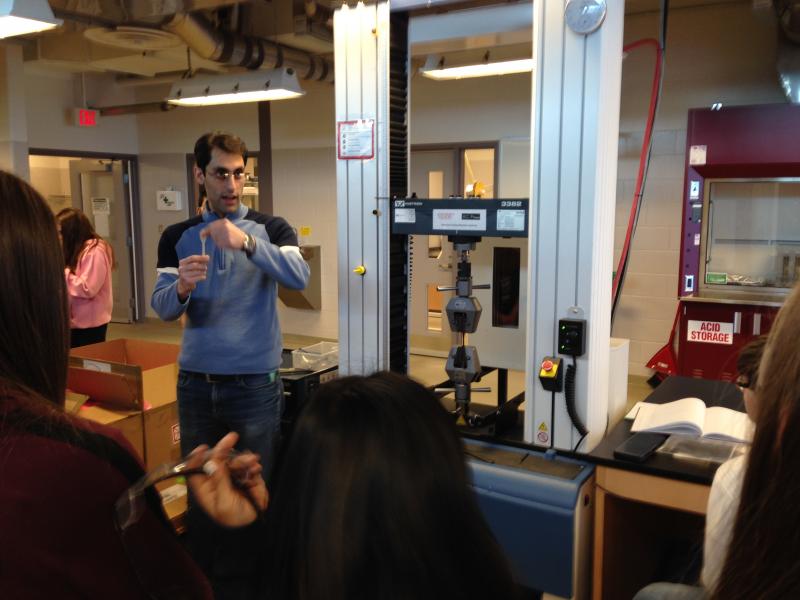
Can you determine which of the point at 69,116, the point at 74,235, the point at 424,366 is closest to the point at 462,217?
the point at 74,235

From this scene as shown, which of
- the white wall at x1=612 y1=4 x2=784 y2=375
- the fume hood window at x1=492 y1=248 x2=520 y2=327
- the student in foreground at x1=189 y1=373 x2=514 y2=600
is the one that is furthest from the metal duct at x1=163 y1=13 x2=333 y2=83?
the student in foreground at x1=189 y1=373 x2=514 y2=600

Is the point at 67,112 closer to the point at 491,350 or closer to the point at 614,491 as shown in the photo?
the point at 491,350

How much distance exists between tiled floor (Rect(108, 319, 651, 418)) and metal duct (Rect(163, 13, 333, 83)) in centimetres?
243

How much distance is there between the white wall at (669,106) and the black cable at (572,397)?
11.1 ft

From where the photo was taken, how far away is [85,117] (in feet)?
22.7

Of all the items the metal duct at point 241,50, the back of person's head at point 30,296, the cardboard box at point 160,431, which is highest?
the metal duct at point 241,50

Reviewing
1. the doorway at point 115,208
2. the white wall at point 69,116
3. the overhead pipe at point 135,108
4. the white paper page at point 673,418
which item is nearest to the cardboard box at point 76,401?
the white paper page at point 673,418

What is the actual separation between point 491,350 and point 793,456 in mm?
1553

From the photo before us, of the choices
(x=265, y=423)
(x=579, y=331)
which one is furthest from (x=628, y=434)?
(x=265, y=423)

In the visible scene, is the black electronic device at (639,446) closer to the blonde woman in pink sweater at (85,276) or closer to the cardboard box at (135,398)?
the cardboard box at (135,398)

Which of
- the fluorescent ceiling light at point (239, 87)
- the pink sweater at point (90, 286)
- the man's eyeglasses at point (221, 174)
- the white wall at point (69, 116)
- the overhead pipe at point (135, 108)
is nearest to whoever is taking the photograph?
the man's eyeglasses at point (221, 174)

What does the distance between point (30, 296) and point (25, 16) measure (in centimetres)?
214

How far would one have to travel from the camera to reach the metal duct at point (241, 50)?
418 cm

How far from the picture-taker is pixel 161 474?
77 centimetres
